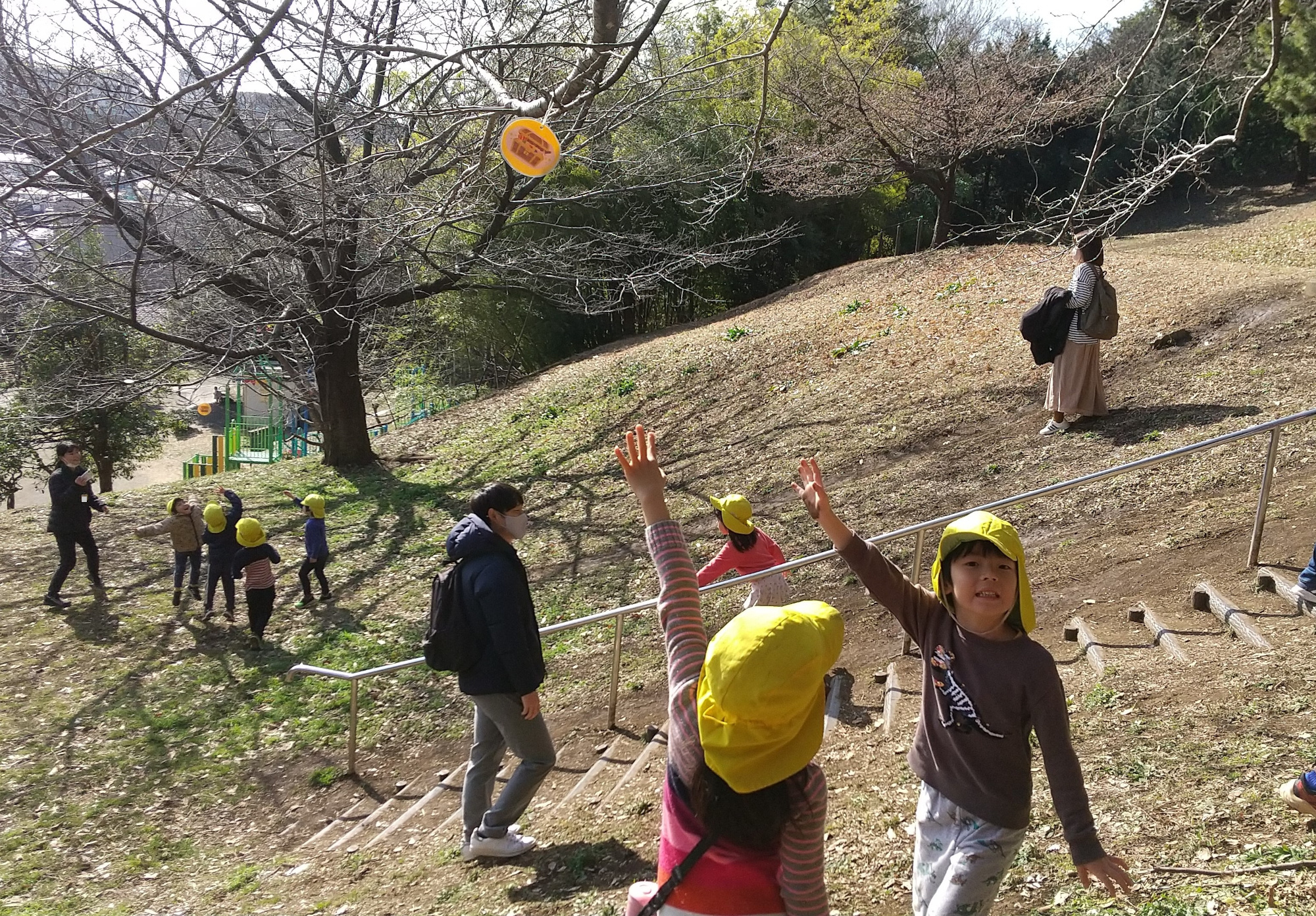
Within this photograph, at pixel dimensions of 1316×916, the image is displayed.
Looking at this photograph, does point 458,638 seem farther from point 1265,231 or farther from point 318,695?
point 1265,231

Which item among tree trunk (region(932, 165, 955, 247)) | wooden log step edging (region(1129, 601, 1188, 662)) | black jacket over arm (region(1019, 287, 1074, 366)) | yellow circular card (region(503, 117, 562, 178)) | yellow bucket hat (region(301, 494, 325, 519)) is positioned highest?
tree trunk (region(932, 165, 955, 247))

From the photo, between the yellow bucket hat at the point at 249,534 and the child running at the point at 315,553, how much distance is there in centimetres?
63

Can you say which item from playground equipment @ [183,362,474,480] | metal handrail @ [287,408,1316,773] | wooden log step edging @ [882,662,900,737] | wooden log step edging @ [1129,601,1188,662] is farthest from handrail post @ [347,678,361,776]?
playground equipment @ [183,362,474,480]

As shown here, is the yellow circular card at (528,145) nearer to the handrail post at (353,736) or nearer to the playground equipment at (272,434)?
the handrail post at (353,736)

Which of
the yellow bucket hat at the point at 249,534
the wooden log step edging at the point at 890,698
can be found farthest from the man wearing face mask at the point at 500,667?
the yellow bucket hat at the point at 249,534

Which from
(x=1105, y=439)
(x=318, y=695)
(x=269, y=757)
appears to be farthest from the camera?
(x=1105, y=439)

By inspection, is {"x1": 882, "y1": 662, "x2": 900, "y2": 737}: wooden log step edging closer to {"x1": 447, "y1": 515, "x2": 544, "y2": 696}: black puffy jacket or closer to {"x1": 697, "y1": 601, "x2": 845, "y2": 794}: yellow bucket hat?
{"x1": 447, "y1": 515, "x2": 544, "y2": 696}: black puffy jacket

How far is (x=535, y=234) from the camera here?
60.5 feet

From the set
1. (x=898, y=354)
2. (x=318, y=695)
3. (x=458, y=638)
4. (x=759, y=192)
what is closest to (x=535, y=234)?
(x=759, y=192)

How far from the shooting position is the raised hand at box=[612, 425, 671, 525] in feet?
8.47

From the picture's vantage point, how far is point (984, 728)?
2396mm

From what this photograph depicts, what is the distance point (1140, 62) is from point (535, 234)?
583 inches

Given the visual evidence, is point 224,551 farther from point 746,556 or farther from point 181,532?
point 746,556

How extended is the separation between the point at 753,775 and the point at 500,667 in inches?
94.5
